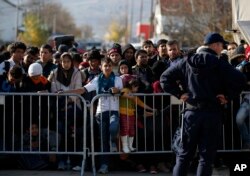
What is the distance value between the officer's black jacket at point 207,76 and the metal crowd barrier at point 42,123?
2.26 m

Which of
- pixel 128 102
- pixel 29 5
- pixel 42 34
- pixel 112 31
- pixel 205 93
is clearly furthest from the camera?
pixel 112 31

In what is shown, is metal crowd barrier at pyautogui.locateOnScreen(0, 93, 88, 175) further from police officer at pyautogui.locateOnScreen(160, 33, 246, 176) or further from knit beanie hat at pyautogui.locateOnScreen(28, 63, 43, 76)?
police officer at pyautogui.locateOnScreen(160, 33, 246, 176)

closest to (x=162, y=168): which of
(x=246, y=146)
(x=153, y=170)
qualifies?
(x=153, y=170)

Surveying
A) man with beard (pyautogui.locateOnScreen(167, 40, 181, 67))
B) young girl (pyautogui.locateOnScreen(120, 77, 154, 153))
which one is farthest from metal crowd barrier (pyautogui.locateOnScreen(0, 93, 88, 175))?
man with beard (pyautogui.locateOnScreen(167, 40, 181, 67))

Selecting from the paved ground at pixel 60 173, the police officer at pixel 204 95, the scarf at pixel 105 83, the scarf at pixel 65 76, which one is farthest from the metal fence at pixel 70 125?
the police officer at pixel 204 95

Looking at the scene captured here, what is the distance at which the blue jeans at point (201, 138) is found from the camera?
7.92 metres

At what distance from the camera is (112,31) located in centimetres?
14125

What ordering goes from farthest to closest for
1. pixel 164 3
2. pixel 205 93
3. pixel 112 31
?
pixel 112 31, pixel 164 3, pixel 205 93

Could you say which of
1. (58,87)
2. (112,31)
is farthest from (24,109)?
(112,31)

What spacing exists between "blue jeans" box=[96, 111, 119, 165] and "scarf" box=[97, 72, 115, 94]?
0.37m

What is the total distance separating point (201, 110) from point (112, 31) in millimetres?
133988

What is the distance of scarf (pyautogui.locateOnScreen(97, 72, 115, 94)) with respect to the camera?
32.0 feet

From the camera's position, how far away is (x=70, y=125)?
9.88 metres

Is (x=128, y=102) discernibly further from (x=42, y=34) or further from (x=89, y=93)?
(x=42, y=34)
